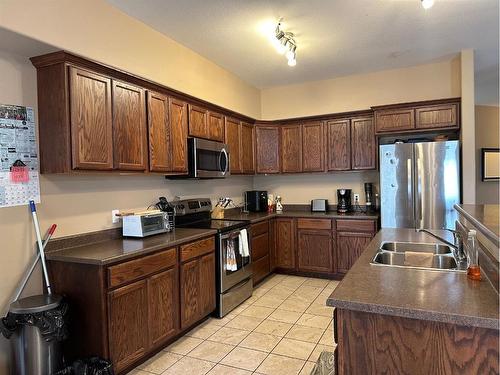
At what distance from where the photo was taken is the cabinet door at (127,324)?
2.19 meters

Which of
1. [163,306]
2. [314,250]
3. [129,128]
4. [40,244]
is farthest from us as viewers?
[314,250]

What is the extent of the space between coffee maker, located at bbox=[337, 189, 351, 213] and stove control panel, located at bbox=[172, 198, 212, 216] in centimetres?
183

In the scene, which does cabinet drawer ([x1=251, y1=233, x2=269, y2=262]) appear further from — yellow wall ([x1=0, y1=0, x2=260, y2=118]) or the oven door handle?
yellow wall ([x1=0, y1=0, x2=260, y2=118])

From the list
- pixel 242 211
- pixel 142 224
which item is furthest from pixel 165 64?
pixel 242 211

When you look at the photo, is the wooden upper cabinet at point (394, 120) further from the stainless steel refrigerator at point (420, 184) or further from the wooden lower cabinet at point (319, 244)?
→ the wooden lower cabinet at point (319, 244)

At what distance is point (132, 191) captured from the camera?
123 inches

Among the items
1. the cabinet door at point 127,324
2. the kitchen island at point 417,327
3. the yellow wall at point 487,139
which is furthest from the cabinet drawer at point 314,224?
the yellow wall at point 487,139

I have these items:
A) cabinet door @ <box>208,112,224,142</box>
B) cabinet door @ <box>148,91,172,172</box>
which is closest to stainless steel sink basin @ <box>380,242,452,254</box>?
cabinet door @ <box>148,91,172,172</box>

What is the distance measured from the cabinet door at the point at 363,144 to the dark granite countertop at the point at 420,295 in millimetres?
2868

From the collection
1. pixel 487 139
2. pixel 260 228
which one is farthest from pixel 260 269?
pixel 487 139

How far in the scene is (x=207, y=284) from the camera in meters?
3.14

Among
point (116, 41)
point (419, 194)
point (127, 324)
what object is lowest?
point (127, 324)

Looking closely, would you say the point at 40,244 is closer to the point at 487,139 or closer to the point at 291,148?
the point at 291,148

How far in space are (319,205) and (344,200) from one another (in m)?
0.37
